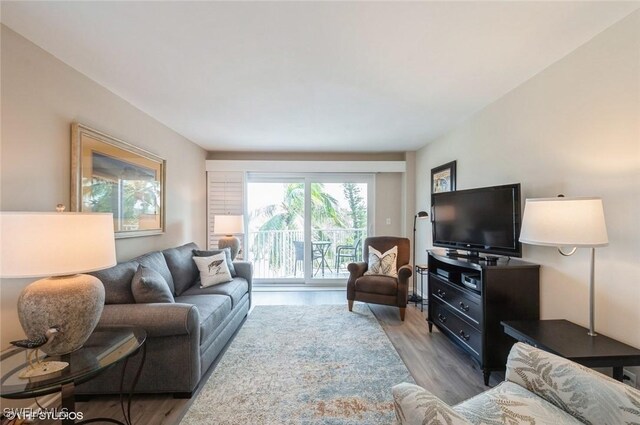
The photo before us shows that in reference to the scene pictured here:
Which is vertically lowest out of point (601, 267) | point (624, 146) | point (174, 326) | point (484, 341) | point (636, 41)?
point (484, 341)

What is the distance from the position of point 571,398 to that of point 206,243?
190 inches

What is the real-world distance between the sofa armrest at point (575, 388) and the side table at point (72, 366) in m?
1.99

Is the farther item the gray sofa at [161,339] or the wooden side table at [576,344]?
the gray sofa at [161,339]

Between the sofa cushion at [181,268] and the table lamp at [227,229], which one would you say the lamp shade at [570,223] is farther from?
the table lamp at [227,229]

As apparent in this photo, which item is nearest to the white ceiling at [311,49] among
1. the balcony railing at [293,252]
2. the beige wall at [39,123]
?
Result: the beige wall at [39,123]

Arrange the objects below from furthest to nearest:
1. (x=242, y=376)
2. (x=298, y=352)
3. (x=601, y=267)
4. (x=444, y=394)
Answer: (x=298, y=352) → (x=242, y=376) → (x=444, y=394) → (x=601, y=267)

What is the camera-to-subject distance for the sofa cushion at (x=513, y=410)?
1142 millimetres

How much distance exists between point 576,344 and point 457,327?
1114 millimetres

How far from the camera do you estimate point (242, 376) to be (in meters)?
2.32

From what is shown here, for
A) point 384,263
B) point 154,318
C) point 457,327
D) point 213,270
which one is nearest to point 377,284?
point 384,263

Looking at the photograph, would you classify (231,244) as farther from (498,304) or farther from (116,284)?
(498,304)

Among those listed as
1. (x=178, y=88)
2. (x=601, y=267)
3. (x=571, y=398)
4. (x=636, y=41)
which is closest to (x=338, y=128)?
(x=178, y=88)

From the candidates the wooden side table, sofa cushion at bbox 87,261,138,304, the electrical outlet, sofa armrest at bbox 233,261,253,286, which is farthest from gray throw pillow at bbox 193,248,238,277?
the electrical outlet

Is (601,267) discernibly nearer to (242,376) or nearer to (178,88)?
(242,376)
